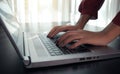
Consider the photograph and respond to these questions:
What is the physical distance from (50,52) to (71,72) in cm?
14

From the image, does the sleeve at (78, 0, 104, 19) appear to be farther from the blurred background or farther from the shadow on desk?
the blurred background

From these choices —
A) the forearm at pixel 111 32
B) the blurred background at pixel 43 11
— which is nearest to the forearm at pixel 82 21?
the forearm at pixel 111 32

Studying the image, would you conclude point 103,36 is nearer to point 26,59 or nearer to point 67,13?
point 26,59

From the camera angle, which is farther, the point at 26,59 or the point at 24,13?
the point at 24,13

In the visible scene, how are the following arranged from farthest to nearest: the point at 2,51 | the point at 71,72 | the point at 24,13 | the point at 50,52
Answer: the point at 24,13 < the point at 2,51 < the point at 50,52 < the point at 71,72

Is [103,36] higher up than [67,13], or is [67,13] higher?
[103,36]

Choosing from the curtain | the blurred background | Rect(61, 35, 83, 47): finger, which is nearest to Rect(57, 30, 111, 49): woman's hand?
Rect(61, 35, 83, 47): finger

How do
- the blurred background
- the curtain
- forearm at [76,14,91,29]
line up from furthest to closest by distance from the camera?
1. the curtain
2. the blurred background
3. forearm at [76,14,91,29]

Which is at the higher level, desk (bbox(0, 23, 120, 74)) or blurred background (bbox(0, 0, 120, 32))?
desk (bbox(0, 23, 120, 74))

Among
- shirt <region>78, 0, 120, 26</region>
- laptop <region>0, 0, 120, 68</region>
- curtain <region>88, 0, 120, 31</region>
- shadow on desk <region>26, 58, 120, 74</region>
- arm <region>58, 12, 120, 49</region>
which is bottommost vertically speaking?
curtain <region>88, 0, 120, 31</region>

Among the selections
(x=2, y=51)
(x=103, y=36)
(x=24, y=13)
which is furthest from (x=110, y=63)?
(x=24, y=13)

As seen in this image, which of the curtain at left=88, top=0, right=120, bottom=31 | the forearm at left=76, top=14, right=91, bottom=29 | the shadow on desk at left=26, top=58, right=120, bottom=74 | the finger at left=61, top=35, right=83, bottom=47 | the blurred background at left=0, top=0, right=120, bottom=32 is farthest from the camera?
the curtain at left=88, top=0, right=120, bottom=31

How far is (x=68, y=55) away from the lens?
0.59 meters

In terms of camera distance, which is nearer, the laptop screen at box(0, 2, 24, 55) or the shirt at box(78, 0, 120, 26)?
the laptop screen at box(0, 2, 24, 55)
